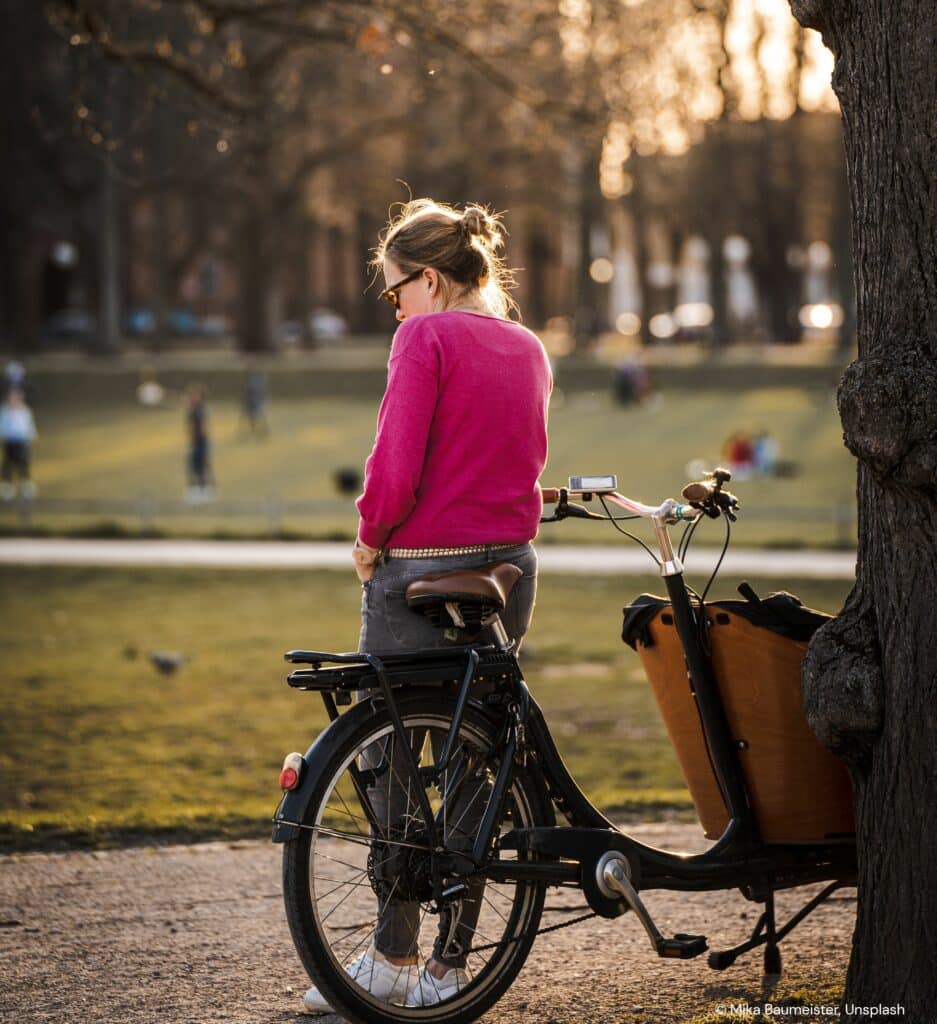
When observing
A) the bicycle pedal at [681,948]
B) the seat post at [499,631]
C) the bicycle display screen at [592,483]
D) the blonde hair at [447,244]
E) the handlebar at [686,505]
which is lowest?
the bicycle pedal at [681,948]

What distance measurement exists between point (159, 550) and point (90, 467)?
1444 cm

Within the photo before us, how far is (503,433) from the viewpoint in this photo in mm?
4160

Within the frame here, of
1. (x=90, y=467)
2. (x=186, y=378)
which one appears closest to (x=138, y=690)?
(x=90, y=467)

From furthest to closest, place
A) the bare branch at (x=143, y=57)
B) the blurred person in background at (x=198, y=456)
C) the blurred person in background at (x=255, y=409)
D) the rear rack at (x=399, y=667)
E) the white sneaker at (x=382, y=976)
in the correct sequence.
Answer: the blurred person in background at (x=255, y=409) < the blurred person in background at (x=198, y=456) < the bare branch at (x=143, y=57) < the white sneaker at (x=382, y=976) < the rear rack at (x=399, y=667)

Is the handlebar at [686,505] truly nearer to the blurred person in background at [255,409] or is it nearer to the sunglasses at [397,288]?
the sunglasses at [397,288]

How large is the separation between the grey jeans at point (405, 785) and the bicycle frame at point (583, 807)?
8cm

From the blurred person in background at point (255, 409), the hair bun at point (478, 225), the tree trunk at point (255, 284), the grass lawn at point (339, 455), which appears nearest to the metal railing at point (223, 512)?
the grass lawn at point (339, 455)

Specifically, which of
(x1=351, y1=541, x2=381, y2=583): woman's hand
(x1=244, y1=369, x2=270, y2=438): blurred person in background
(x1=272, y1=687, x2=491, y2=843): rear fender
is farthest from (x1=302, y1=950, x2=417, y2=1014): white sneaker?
(x1=244, y1=369, x2=270, y2=438): blurred person in background

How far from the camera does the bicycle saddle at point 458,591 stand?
3945 millimetres

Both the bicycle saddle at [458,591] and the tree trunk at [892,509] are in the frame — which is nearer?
the tree trunk at [892,509]

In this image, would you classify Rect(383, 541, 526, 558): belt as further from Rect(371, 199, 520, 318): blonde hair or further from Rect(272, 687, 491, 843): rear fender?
Rect(371, 199, 520, 318): blonde hair

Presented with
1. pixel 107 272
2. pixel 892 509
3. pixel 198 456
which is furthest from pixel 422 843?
pixel 107 272

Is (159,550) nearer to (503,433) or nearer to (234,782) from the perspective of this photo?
(234,782)

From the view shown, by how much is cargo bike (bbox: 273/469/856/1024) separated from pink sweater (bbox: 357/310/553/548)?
0.16 meters
